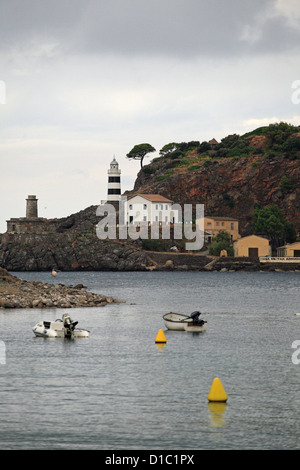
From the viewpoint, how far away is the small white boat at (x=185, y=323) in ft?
191

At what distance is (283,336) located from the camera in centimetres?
5697

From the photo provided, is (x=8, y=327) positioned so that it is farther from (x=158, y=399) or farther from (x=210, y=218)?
(x=210, y=218)

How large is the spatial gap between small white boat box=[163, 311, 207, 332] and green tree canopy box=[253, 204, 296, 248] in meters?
128

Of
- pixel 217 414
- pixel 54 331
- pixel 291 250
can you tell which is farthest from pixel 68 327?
pixel 291 250

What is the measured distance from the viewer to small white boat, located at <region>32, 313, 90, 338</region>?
53.1 meters

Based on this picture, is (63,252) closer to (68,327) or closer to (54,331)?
(54,331)

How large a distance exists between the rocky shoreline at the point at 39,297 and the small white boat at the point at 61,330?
1983 cm

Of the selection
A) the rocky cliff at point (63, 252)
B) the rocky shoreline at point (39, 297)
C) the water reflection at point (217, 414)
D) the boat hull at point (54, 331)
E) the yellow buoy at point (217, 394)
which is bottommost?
the water reflection at point (217, 414)

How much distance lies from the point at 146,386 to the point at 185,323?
72.0 ft

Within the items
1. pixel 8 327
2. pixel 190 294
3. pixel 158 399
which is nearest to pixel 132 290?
pixel 190 294

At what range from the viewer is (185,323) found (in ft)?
192

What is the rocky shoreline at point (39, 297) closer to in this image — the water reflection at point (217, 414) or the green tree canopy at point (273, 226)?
the water reflection at point (217, 414)

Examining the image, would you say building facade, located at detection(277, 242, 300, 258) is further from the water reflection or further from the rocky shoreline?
the water reflection

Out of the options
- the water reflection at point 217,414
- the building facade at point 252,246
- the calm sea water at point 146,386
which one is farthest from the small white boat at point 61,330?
the building facade at point 252,246
